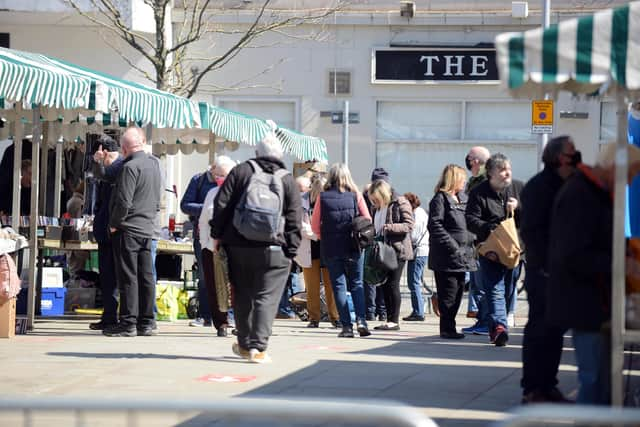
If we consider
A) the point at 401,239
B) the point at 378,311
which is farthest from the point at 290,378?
the point at 378,311

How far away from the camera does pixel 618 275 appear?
6.16 metres

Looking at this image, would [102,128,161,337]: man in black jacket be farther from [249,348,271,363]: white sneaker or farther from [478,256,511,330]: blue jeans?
[478,256,511,330]: blue jeans

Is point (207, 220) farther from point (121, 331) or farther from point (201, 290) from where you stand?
point (201, 290)

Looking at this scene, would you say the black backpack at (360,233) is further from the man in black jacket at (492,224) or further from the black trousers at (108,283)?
the black trousers at (108,283)

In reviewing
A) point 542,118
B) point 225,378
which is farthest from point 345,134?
point 225,378

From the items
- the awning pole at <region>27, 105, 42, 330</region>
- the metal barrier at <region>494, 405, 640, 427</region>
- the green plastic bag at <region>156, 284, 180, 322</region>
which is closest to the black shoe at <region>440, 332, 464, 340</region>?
the green plastic bag at <region>156, 284, 180, 322</region>

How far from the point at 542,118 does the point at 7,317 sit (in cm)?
982

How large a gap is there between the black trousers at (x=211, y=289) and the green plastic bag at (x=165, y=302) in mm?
2080

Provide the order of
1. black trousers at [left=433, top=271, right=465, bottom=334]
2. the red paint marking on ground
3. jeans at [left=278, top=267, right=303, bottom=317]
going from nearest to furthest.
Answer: the red paint marking on ground → black trousers at [left=433, top=271, right=465, bottom=334] → jeans at [left=278, top=267, right=303, bottom=317]

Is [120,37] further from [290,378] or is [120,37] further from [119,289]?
[290,378]

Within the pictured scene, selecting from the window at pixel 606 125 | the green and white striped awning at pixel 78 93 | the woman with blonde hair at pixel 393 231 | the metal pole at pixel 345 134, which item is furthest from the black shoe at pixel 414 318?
the window at pixel 606 125

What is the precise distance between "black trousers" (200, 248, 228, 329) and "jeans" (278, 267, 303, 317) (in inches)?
102

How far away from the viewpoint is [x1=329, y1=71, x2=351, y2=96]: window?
2364 cm

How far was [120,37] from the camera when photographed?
75.5 ft
